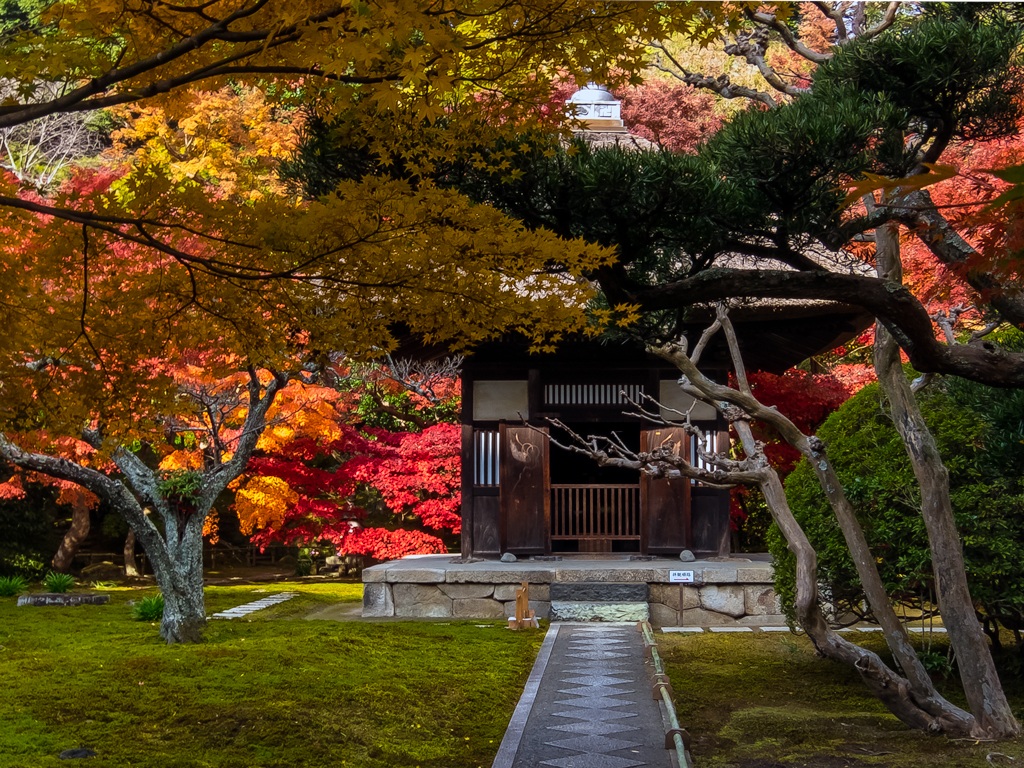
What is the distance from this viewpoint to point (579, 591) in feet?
37.0

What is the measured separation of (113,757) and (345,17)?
389 cm

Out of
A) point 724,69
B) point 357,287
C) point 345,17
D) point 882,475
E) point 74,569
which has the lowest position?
point 74,569

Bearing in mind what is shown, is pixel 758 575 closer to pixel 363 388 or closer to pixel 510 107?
pixel 510 107

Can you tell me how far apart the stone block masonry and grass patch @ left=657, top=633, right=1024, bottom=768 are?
66.6 inches

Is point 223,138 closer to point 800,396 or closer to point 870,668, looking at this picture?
point 800,396

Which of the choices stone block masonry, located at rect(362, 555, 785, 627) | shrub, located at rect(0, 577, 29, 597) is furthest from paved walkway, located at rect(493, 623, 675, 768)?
shrub, located at rect(0, 577, 29, 597)

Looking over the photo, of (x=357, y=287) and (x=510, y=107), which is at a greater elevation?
(x=510, y=107)

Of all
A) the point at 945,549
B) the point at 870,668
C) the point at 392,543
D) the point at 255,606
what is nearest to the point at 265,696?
the point at 870,668

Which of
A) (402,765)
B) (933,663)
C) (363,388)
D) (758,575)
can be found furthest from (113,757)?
(363,388)

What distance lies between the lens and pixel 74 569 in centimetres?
2041

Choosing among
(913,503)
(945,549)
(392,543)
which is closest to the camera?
(945,549)

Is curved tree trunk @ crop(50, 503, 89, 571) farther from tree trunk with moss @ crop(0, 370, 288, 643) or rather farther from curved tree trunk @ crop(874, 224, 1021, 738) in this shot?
curved tree trunk @ crop(874, 224, 1021, 738)

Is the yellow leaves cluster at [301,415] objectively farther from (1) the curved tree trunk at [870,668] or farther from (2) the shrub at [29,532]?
(1) the curved tree trunk at [870,668]

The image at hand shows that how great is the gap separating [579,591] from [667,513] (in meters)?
1.89
